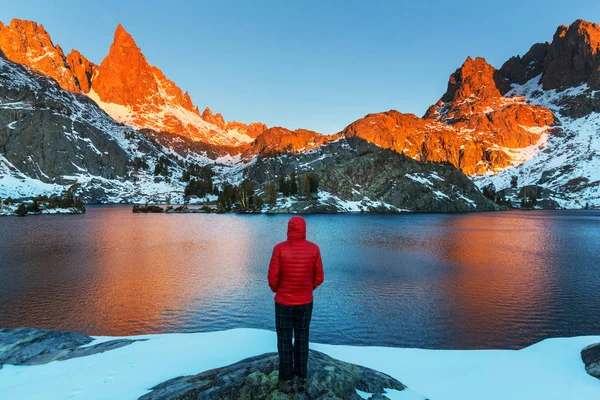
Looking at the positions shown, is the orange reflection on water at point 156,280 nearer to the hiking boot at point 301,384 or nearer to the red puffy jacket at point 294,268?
the hiking boot at point 301,384

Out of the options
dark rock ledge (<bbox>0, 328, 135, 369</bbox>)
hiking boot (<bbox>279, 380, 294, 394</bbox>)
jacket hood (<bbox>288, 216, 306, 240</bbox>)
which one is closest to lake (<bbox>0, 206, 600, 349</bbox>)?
dark rock ledge (<bbox>0, 328, 135, 369</bbox>)

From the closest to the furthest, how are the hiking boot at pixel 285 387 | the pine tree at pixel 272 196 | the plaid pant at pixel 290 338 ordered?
the hiking boot at pixel 285 387 → the plaid pant at pixel 290 338 → the pine tree at pixel 272 196

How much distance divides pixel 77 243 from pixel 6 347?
66.4 meters

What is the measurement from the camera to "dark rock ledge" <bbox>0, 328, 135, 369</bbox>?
43.8 feet

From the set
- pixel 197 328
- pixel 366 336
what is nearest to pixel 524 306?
pixel 366 336

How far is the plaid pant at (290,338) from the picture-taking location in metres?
9.55

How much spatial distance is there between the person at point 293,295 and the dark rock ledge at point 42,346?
9.40 meters

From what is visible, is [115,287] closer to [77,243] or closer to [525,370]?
[525,370]

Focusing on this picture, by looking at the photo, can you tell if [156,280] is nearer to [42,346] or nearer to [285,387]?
[42,346]

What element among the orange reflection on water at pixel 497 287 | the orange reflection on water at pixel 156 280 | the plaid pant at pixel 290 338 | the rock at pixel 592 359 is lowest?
the orange reflection on water at pixel 497 287

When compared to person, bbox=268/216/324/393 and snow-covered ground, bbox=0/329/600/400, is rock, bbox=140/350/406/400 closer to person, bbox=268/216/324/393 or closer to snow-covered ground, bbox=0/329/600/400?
person, bbox=268/216/324/393

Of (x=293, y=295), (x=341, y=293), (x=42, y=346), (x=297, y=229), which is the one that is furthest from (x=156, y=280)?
(x=297, y=229)

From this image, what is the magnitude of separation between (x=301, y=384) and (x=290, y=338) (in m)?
1.23

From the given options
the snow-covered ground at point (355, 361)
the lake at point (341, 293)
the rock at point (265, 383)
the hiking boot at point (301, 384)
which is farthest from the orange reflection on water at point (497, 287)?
the hiking boot at point (301, 384)
